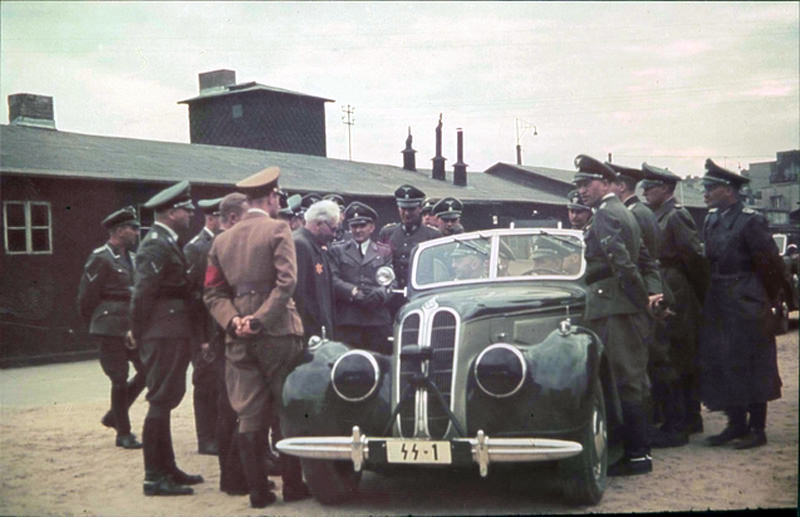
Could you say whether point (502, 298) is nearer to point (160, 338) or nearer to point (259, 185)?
point (259, 185)

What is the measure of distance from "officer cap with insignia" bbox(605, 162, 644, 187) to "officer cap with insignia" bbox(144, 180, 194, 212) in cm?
301

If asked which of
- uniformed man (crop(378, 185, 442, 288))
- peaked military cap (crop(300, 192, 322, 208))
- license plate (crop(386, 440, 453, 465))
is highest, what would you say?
peaked military cap (crop(300, 192, 322, 208))

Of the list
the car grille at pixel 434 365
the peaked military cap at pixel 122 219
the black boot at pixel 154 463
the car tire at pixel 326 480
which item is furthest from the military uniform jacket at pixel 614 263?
the peaked military cap at pixel 122 219

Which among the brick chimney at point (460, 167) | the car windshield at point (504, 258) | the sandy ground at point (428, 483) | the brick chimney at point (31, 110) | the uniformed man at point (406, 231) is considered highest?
the brick chimney at point (31, 110)

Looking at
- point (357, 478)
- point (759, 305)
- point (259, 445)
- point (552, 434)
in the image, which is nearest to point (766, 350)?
point (759, 305)

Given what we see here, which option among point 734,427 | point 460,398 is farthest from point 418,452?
point 734,427

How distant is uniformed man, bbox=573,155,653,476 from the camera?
5262mm

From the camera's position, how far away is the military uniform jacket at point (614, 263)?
5.31 metres

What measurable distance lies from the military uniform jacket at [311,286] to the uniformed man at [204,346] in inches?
23.2

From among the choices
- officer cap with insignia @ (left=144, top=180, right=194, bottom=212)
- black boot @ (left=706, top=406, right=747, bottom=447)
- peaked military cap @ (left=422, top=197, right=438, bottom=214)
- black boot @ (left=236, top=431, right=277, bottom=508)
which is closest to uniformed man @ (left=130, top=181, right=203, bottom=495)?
officer cap with insignia @ (left=144, top=180, right=194, bottom=212)

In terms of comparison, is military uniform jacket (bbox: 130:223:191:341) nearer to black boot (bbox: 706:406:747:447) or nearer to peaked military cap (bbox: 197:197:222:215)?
peaked military cap (bbox: 197:197:222:215)

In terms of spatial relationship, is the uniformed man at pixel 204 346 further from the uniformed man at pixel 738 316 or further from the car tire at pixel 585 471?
the uniformed man at pixel 738 316

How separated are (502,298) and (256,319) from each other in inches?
58.2

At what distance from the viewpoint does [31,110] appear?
625 centimetres
